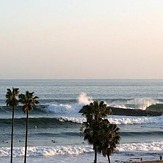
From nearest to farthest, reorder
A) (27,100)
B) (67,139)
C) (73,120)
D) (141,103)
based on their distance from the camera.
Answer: (27,100)
(67,139)
(73,120)
(141,103)

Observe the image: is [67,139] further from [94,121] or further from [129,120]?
[94,121]

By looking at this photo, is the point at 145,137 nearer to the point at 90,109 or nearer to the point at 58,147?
the point at 58,147

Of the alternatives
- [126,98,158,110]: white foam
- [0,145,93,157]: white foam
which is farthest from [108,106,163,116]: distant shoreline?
[0,145,93,157]: white foam

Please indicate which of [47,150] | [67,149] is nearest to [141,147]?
[67,149]

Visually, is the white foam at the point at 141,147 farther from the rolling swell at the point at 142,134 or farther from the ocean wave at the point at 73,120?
the ocean wave at the point at 73,120

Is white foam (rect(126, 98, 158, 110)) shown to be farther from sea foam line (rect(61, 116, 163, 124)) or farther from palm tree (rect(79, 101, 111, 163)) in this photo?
palm tree (rect(79, 101, 111, 163))

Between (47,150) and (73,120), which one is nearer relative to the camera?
(47,150)

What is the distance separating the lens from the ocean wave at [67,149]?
60.6 meters

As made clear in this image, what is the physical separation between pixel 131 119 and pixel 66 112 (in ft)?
72.3

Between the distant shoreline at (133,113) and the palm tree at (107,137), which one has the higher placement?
the distant shoreline at (133,113)

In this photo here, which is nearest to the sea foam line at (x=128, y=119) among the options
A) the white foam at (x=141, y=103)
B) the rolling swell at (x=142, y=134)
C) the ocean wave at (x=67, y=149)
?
the rolling swell at (x=142, y=134)

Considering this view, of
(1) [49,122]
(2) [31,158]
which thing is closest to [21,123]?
(1) [49,122]

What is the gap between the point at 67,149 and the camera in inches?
2514

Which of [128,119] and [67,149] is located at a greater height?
[128,119]
